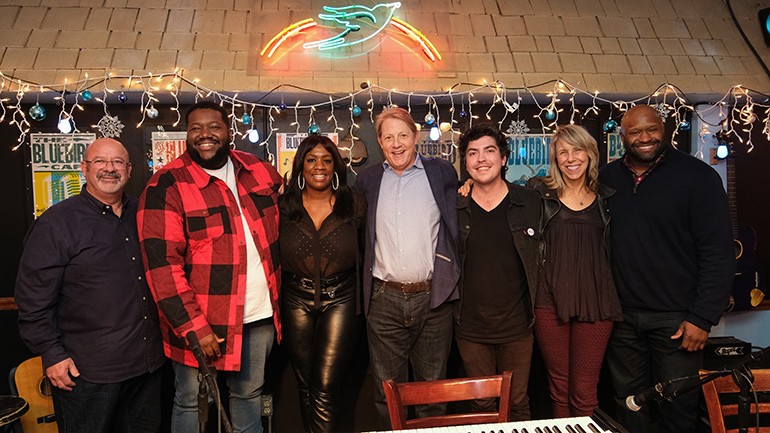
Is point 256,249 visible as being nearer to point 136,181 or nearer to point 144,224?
point 144,224

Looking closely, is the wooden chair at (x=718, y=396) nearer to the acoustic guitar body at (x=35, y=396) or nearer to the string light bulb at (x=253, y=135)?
the string light bulb at (x=253, y=135)

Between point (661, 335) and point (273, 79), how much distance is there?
9.21 ft

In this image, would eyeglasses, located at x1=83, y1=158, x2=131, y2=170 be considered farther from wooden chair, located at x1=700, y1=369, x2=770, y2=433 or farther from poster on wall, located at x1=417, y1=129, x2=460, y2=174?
wooden chair, located at x1=700, y1=369, x2=770, y2=433

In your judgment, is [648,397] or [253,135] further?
[253,135]

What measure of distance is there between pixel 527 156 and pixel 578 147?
5.49 ft

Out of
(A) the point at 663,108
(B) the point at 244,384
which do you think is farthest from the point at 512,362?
(A) the point at 663,108

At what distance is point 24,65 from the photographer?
3.51 meters

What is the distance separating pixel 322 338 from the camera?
106 inches

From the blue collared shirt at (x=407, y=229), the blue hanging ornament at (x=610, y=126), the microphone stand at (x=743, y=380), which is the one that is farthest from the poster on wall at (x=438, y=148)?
the microphone stand at (x=743, y=380)

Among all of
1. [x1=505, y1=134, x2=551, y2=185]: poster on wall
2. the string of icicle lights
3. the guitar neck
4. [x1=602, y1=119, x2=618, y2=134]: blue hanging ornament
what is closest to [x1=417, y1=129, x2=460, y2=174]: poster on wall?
the string of icicle lights

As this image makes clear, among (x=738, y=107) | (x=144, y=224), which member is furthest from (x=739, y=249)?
(x=144, y=224)

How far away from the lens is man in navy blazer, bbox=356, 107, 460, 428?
262 cm

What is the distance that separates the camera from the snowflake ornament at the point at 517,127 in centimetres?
419

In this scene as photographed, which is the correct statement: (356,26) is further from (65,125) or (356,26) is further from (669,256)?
(669,256)
